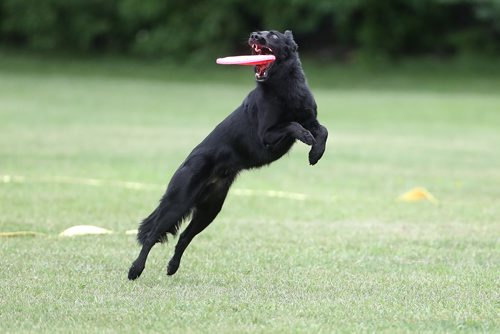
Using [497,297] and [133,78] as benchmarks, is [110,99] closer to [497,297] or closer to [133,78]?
[133,78]

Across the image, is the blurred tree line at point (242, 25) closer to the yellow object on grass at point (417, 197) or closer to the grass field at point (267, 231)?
the grass field at point (267, 231)

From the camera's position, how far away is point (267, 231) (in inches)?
411

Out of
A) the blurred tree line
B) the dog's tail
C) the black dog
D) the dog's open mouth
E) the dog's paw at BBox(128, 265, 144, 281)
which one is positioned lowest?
the blurred tree line

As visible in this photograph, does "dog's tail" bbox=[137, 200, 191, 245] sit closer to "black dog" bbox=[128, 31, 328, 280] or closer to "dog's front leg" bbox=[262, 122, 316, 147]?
"black dog" bbox=[128, 31, 328, 280]

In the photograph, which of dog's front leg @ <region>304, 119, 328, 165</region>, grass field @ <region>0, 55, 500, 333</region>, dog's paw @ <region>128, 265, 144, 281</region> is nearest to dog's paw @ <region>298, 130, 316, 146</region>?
dog's front leg @ <region>304, 119, 328, 165</region>

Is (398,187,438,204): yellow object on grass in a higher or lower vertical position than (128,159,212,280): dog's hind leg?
lower

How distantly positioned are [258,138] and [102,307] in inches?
76.1

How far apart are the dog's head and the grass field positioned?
5.18ft

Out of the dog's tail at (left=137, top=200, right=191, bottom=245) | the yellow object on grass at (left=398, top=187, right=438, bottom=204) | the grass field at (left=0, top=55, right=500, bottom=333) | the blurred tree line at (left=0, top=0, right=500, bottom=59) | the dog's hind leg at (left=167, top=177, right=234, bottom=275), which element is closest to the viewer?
the grass field at (left=0, top=55, right=500, bottom=333)

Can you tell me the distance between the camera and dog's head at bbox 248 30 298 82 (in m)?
7.57

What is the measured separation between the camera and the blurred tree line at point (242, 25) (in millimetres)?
42469

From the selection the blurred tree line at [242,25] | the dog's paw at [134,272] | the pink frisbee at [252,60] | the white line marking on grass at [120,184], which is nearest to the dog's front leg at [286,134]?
the pink frisbee at [252,60]

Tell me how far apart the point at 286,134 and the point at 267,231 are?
3129 millimetres

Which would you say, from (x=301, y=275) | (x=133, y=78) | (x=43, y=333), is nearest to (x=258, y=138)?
(x=301, y=275)
